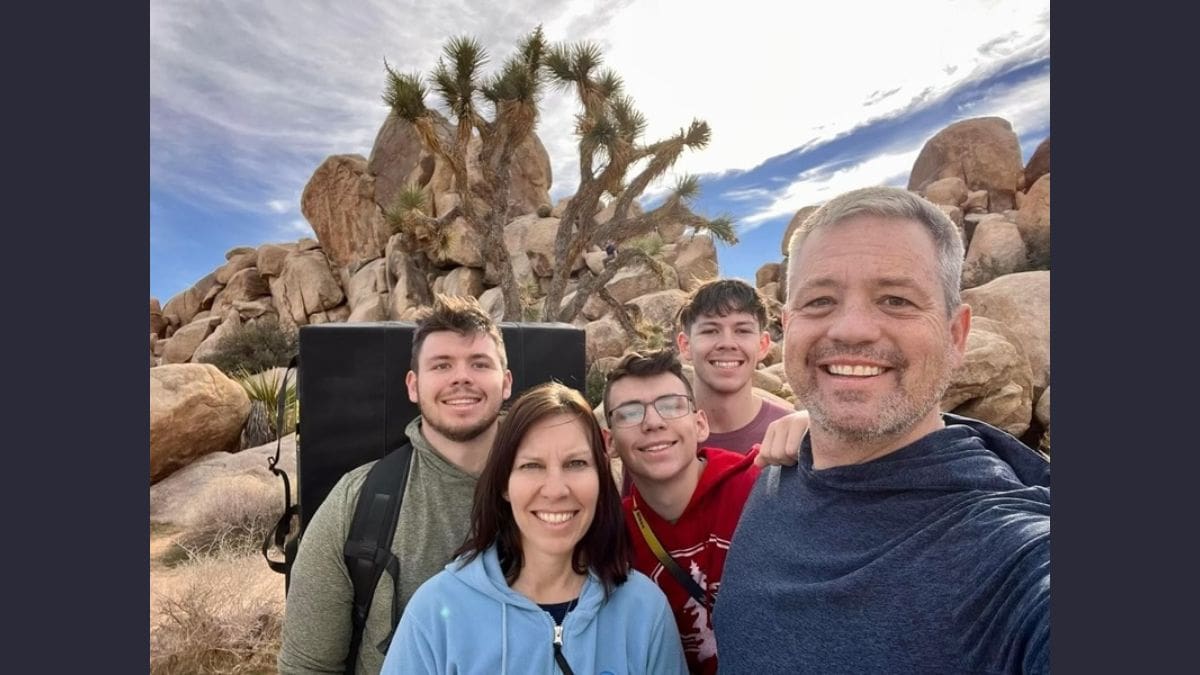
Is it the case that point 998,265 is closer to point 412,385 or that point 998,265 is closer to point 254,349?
point 412,385

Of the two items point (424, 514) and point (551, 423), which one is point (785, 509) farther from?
point (424, 514)

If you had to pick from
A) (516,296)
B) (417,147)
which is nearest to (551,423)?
(516,296)

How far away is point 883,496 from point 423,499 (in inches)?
63.2

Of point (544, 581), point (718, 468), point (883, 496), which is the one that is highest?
point (883, 496)

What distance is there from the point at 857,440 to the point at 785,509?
28 cm

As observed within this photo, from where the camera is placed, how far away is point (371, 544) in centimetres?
227

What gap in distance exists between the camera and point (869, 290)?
5.16 ft

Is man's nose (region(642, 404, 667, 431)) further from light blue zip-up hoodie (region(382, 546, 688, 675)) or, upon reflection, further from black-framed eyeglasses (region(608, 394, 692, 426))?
light blue zip-up hoodie (region(382, 546, 688, 675))

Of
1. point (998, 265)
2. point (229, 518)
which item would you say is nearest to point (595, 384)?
point (229, 518)

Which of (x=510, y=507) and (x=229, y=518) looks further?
(x=229, y=518)

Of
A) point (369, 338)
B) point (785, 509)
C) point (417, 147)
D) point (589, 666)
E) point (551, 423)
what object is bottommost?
point (589, 666)

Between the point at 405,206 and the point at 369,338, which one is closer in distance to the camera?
the point at 369,338

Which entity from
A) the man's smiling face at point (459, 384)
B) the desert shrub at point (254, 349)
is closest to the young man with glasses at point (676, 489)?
the man's smiling face at point (459, 384)

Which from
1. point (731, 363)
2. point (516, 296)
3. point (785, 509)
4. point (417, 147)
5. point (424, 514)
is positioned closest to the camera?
point (785, 509)
